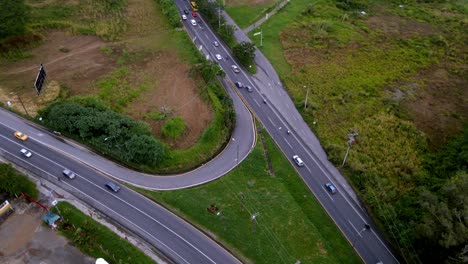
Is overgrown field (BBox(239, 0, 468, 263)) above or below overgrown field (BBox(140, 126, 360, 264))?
above

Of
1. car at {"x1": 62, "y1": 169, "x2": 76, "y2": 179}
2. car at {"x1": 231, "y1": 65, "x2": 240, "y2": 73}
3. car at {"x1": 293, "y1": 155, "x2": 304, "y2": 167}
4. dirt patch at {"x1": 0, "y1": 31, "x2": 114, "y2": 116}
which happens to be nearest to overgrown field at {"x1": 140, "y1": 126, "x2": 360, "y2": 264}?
car at {"x1": 293, "y1": 155, "x2": 304, "y2": 167}

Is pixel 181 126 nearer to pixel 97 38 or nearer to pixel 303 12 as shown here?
pixel 97 38

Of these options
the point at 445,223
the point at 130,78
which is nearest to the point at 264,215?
the point at 445,223

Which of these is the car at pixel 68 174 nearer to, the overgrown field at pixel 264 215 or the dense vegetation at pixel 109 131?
the dense vegetation at pixel 109 131

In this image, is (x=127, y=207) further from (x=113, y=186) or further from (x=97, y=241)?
(x=97, y=241)

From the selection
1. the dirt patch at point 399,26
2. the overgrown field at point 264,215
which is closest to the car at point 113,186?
the overgrown field at point 264,215

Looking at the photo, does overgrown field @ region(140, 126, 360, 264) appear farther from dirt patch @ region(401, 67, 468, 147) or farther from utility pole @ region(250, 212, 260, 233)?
dirt patch @ region(401, 67, 468, 147)

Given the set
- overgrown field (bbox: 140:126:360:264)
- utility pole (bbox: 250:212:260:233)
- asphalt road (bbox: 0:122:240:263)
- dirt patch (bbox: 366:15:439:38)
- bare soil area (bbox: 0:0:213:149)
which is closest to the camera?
asphalt road (bbox: 0:122:240:263)

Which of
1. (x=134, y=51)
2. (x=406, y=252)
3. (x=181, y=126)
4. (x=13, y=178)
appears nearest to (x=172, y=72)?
(x=134, y=51)
